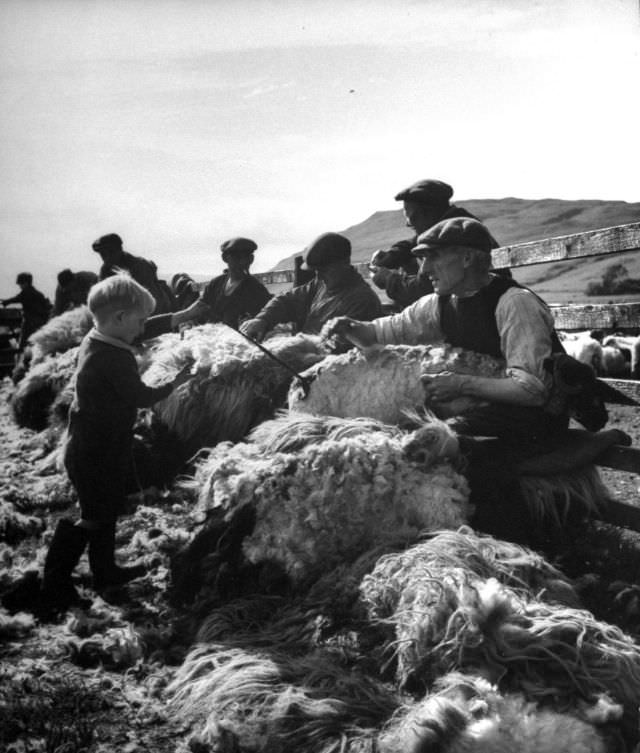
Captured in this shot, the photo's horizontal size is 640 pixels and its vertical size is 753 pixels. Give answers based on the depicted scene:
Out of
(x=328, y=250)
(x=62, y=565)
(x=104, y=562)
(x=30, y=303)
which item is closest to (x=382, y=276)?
(x=328, y=250)

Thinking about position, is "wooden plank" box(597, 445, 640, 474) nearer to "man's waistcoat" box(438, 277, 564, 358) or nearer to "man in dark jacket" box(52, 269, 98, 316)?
"man's waistcoat" box(438, 277, 564, 358)

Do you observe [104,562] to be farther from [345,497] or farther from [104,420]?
[345,497]

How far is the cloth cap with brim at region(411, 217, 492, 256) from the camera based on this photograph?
10.5ft

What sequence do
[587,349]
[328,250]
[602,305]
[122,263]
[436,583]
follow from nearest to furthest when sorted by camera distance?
[436,583] → [602,305] → [328,250] → [122,263] → [587,349]

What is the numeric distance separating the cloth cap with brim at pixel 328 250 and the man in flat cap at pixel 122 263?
92.3 inches

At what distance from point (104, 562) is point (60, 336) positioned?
4366 millimetres

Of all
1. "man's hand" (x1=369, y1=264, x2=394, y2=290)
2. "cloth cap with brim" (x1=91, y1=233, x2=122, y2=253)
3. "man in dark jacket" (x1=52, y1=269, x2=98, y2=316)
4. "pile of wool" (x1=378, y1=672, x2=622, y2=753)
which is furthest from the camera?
"man in dark jacket" (x1=52, y1=269, x2=98, y2=316)

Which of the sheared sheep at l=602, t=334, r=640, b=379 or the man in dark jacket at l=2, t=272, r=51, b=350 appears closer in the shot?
the sheared sheep at l=602, t=334, r=640, b=379

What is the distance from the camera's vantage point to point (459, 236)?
3.21m

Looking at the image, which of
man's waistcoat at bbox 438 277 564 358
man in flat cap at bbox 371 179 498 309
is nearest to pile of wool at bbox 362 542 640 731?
man's waistcoat at bbox 438 277 564 358

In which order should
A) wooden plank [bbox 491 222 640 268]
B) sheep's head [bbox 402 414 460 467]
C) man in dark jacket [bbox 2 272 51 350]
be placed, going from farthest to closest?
man in dark jacket [bbox 2 272 51 350]
wooden plank [bbox 491 222 640 268]
sheep's head [bbox 402 414 460 467]

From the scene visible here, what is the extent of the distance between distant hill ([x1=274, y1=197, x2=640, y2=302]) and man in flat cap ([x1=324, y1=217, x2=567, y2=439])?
156 centimetres

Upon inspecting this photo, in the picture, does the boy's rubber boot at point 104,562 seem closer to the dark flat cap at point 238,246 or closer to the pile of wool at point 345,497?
the pile of wool at point 345,497

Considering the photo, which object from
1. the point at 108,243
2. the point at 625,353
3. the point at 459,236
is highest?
the point at 108,243
